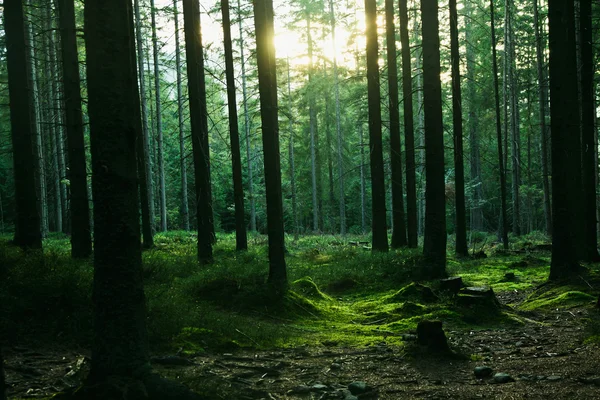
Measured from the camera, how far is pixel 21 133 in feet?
40.4

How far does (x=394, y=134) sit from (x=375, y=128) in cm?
300

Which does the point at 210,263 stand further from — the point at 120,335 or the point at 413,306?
the point at 120,335

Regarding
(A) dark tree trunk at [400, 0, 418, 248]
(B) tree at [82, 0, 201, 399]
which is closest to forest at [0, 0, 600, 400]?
(B) tree at [82, 0, 201, 399]

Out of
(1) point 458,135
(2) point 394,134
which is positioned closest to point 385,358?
(1) point 458,135

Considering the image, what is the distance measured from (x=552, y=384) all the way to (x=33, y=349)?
5.74 metres

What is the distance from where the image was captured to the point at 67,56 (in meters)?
12.9

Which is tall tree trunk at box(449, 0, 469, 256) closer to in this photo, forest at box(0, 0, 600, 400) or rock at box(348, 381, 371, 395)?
forest at box(0, 0, 600, 400)

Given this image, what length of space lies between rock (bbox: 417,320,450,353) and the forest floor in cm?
11

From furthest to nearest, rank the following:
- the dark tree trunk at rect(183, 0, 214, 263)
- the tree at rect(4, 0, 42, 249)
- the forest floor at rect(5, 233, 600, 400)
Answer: the dark tree trunk at rect(183, 0, 214, 263)
the tree at rect(4, 0, 42, 249)
the forest floor at rect(5, 233, 600, 400)

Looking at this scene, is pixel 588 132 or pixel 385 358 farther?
pixel 588 132

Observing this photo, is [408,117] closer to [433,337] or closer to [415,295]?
[415,295]

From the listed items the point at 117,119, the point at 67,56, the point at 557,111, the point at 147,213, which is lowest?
the point at 147,213

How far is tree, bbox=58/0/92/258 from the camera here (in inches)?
504

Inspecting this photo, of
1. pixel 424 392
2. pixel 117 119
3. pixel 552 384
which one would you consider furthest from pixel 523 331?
pixel 117 119
